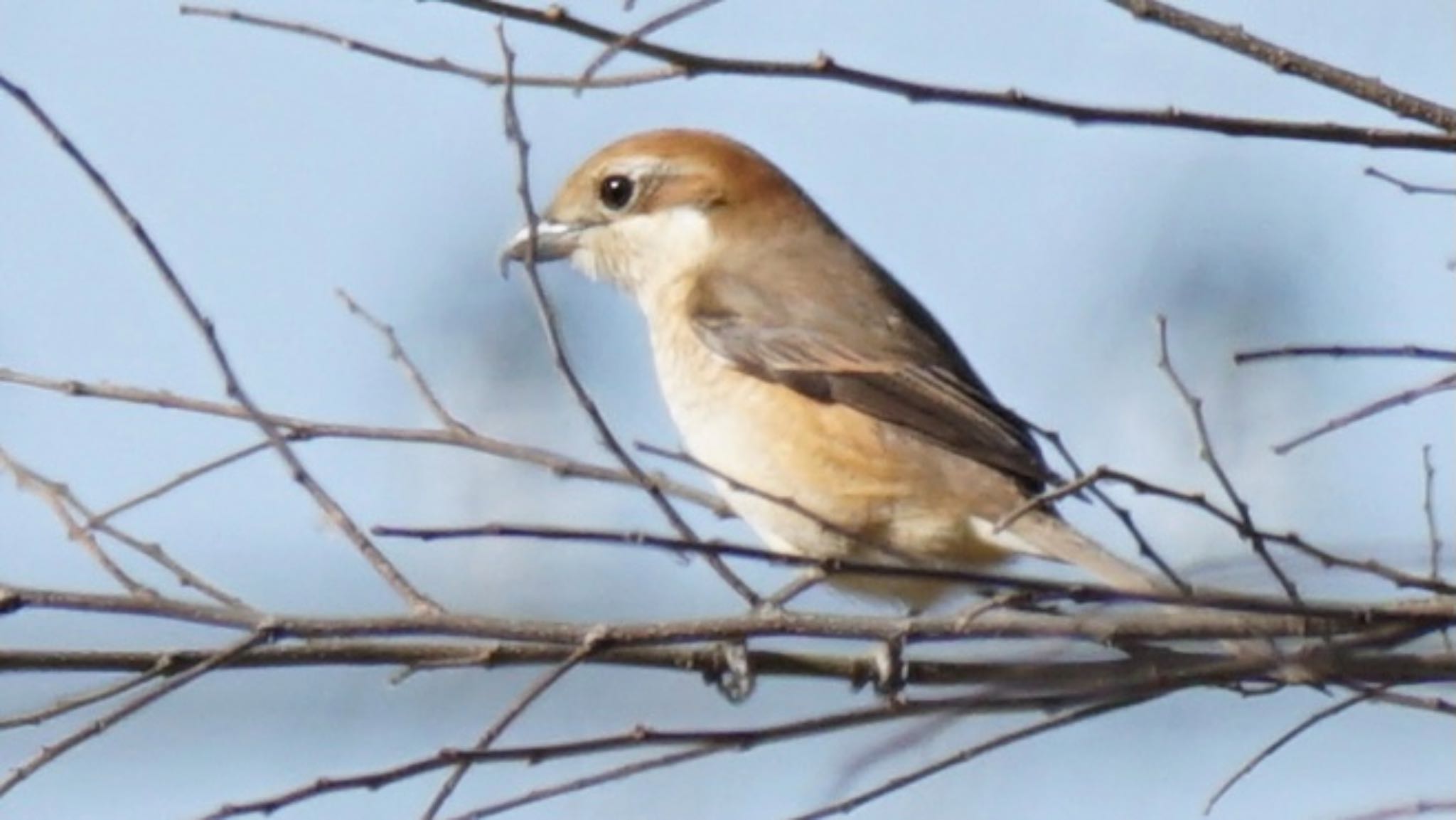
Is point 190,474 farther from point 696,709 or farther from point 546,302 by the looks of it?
point 696,709

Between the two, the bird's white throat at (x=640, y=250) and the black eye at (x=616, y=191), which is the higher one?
the black eye at (x=616, y=191)

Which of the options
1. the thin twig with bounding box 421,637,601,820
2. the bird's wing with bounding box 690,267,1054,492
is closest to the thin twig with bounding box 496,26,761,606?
the thin twig with bounding box 421,637,601,820

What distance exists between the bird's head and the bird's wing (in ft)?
0.63

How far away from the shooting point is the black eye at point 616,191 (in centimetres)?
602

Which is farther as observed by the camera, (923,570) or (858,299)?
(858,299)

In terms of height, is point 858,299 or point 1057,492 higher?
point 858,299

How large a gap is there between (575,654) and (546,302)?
526 mm

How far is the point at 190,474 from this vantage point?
383 cm

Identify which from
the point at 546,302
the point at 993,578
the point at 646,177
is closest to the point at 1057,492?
the point at 993,578

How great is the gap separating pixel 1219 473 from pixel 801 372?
2138mm

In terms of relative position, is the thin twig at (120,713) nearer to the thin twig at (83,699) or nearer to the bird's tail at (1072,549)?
the thin twig at (83,699)

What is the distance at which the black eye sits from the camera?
602 centimetres

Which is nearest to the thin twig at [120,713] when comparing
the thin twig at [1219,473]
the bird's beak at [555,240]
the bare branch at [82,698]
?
the bare branch at [82,698]

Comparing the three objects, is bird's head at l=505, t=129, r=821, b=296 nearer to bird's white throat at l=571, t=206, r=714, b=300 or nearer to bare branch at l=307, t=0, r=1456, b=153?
bird's white throat at l=571, t=206, r=714, b=300
